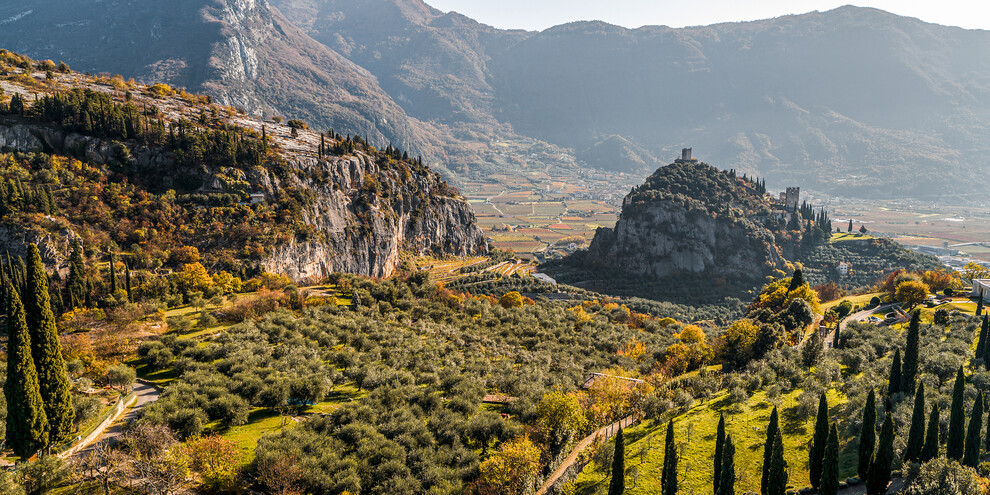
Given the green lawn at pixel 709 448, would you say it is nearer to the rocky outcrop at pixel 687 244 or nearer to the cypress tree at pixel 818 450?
the cypress tree at pixel 818 450

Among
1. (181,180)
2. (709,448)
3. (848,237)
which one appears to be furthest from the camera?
(848,237)

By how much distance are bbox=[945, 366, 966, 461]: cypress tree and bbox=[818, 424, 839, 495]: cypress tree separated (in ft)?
28.4

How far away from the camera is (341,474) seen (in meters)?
29.5

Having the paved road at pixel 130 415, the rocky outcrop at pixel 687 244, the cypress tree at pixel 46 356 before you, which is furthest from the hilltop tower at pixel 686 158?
the cypress tree at pixel 46 356

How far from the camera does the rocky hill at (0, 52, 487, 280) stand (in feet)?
226

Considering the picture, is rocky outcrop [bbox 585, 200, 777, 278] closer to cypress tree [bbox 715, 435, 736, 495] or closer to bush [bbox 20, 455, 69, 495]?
cypress tree [bbox 715, 435, 736, 495]

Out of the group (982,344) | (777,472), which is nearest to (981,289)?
(982,344)

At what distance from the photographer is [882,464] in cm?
3072

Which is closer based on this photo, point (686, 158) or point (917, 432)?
point (917, 432)

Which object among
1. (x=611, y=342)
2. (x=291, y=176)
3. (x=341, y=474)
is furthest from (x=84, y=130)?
(x=611, y=342)

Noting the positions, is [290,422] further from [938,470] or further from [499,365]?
[938,470]

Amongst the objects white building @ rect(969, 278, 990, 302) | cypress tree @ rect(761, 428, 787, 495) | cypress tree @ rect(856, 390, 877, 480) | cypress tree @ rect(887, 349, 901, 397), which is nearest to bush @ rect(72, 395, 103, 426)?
cypress tree @ rect(761, 428, 787, 495)

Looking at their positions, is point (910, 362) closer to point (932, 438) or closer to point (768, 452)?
point (932, 438)

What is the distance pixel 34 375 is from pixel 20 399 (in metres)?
1.32
